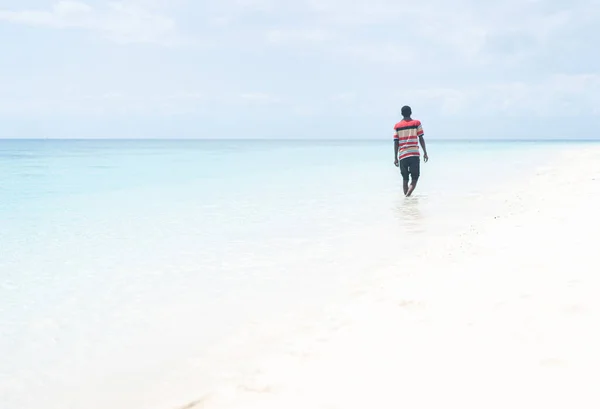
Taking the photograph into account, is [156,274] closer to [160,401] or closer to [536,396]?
[160,401]

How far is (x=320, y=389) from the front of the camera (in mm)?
2801

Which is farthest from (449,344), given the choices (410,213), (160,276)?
(410,213)

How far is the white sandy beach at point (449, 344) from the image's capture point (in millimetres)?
2609

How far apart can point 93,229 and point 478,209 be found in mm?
7313

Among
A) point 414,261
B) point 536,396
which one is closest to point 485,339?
point 536,396

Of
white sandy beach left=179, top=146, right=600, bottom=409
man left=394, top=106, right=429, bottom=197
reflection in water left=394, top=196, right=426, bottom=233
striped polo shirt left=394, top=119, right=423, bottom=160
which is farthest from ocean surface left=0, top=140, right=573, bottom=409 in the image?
striped polo shirt left=394, top=119, right=423, bottom=160

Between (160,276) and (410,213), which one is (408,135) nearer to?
(410,213)

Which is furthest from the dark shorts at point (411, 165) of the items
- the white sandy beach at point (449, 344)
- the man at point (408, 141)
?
the white sandy beach at point (449, 344)

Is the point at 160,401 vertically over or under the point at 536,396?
under

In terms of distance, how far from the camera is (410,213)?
9.89 metres

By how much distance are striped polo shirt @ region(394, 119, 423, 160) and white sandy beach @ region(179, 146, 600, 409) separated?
6.61m

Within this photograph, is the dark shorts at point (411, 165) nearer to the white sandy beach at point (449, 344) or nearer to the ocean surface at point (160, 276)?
the ocean surface at point (160, 276)

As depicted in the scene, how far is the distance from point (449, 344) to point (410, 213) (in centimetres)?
686

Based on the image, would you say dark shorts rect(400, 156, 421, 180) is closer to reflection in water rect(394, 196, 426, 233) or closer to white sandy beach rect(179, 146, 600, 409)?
reflection in water rect(394, 196, 426, 233)
